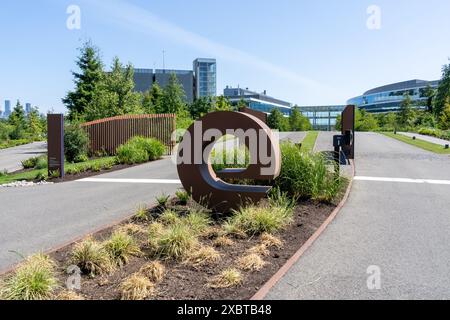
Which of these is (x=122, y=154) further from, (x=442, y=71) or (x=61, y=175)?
(x=442, y=71)

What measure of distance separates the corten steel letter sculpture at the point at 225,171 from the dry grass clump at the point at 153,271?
290 cm

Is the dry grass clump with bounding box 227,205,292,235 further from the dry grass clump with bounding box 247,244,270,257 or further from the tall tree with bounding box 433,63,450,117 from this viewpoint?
the tall tree with bounding box 433,63,450,117

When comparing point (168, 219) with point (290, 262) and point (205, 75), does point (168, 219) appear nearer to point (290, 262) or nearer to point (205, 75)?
point (290, 262)

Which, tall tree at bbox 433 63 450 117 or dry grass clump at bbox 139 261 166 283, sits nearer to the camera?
dry grass clump at bbox 139 261 166 283

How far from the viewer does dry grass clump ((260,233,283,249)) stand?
5502mm

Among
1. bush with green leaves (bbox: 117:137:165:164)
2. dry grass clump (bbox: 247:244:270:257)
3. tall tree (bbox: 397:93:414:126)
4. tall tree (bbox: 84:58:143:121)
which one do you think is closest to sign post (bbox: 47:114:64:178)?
bush with green leaves (bbox: 117:137:165:164)

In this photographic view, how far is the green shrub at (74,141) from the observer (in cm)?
1716

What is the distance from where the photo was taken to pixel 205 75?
121 m

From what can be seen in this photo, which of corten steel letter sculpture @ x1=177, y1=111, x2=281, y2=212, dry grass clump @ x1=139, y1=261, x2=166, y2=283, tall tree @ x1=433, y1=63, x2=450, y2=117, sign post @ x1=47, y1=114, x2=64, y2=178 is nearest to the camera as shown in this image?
dry grass clump @ x1=139, y1=261, x2=166, y2=283

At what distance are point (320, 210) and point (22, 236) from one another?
566 centimetres

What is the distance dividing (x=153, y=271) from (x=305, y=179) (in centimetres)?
472

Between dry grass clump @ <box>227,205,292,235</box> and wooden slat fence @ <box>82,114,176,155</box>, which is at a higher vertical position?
wooden slat fence @ <box>82,114,176,155</box>

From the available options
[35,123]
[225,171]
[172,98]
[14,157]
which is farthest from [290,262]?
[35,123]

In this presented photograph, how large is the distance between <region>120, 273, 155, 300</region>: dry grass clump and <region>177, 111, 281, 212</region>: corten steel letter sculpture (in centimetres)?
331
